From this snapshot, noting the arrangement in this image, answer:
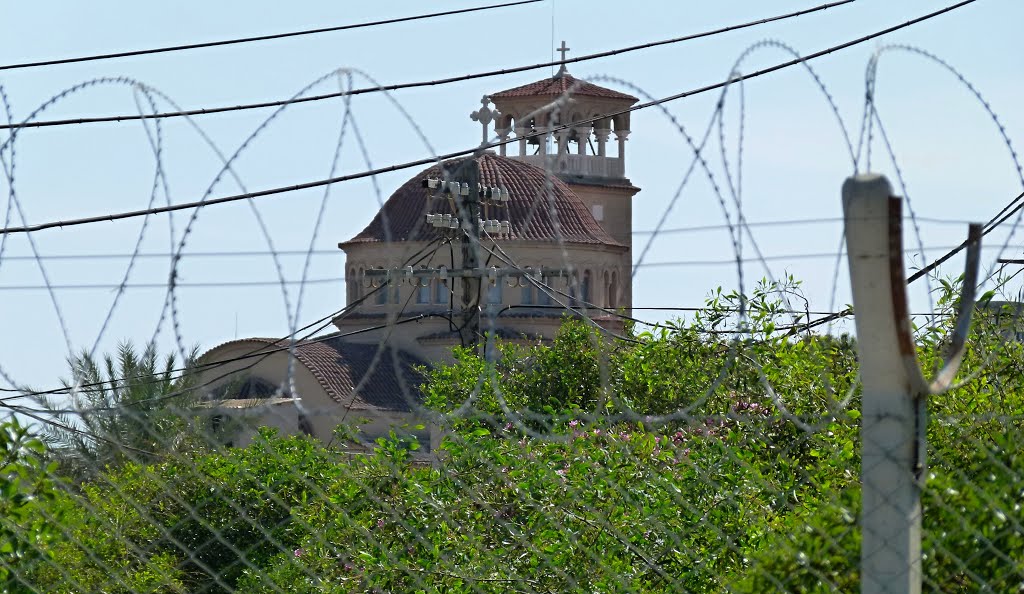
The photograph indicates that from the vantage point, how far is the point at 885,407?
3.93m

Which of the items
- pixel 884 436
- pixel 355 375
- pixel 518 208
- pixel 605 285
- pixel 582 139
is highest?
pixel 582 139

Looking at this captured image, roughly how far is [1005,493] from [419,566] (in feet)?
15.5

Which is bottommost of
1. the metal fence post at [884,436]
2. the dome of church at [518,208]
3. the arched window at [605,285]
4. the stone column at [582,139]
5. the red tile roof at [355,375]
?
the red tile roof at [355,375]

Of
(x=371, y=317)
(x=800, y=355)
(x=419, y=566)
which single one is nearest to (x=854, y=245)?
(x=419, y=566)

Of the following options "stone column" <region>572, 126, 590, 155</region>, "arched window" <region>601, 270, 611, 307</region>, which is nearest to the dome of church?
"arched window" <region>601, 270, 611, 307</region>

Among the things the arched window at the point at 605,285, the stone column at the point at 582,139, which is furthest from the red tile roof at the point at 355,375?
the stone column at the point at 582,139

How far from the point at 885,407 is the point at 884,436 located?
0.25ft

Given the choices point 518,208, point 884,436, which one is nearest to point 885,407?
point 884,436

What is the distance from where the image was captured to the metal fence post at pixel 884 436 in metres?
3.84

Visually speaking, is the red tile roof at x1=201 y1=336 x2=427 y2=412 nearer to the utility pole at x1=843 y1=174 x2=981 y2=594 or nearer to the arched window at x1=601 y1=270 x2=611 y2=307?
the arched window at x1=601 y1=270 x2=611 y2=307

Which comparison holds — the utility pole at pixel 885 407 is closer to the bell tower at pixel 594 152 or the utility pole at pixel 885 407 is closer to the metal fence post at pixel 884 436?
the metal fence post at pixel 884 436

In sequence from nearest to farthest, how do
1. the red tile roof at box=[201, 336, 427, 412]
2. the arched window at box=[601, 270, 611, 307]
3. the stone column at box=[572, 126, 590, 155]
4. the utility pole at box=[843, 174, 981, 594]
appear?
the utility pole at box=[843, 174, 981, 594] < the red tile roof at box=[201, 336, 427, 412] < the arched window at box=[601, 270, 611, 307] < the stone column at box=[572, 126, 590, 155]

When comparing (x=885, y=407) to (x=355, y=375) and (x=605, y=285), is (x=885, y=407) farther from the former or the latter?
(x=605, y=285)

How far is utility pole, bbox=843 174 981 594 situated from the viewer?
12.5ft
